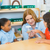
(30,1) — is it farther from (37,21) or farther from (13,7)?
(37,21)

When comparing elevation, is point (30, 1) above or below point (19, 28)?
above

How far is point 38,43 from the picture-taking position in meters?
0.95

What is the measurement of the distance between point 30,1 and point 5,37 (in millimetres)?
1430

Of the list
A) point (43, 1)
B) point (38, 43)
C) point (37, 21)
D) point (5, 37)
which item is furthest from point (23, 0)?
point (38, 43)

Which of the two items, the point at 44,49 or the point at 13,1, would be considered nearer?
the point at 44,49

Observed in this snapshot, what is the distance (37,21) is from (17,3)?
83cm

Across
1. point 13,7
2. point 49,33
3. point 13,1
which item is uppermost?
point 13,1

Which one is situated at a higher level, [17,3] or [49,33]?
[17,3]

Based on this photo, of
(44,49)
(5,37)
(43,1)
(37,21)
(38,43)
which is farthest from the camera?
(43,1)

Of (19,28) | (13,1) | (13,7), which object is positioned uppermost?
(13,1)

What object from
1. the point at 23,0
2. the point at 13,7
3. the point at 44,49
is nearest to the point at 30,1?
the point at 23,0

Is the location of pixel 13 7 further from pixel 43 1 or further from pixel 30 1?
pixel 43 1

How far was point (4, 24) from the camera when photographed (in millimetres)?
1424

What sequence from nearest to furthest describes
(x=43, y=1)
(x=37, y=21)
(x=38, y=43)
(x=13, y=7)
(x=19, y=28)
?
(x=38, y=43) → (x=37, y=21) → (x=13, y=7) → (x=19, y=28) → (x=43, y=1)
